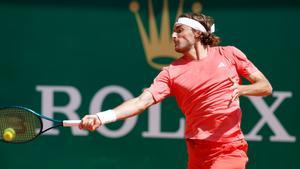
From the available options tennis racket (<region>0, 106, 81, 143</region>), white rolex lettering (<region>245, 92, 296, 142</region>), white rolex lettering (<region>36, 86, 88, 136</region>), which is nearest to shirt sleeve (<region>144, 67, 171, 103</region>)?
tennis racket (<region>0, 106, 81, 143</region>)

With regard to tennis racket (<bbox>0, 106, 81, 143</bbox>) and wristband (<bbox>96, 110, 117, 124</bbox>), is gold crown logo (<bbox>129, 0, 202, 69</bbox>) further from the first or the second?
wristband (<bbox>96, 110, 117, 124</bbox>)

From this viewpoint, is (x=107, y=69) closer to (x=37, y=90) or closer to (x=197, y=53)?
(x=37, y=90)

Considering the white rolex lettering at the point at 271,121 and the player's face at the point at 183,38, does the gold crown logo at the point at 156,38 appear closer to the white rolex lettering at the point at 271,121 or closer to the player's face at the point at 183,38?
the white rolex lettering at the point at 271,121

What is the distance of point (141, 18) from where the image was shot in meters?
5.89

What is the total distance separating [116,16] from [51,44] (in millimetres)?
576

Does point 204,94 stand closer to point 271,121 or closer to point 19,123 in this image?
point 19,123

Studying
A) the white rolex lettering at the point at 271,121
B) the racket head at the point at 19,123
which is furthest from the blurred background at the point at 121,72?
the racket head at the point at 19,123

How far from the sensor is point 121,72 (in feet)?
19.6

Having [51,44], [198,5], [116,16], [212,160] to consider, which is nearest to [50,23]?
[51,44]

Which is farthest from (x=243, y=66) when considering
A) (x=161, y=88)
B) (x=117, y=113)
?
(x=117, y=113)

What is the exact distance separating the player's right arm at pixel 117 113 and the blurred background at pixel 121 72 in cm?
160

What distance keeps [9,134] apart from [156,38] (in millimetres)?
1814

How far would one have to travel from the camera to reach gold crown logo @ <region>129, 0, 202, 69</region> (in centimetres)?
586

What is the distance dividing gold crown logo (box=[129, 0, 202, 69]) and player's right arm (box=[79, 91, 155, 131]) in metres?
1.57
